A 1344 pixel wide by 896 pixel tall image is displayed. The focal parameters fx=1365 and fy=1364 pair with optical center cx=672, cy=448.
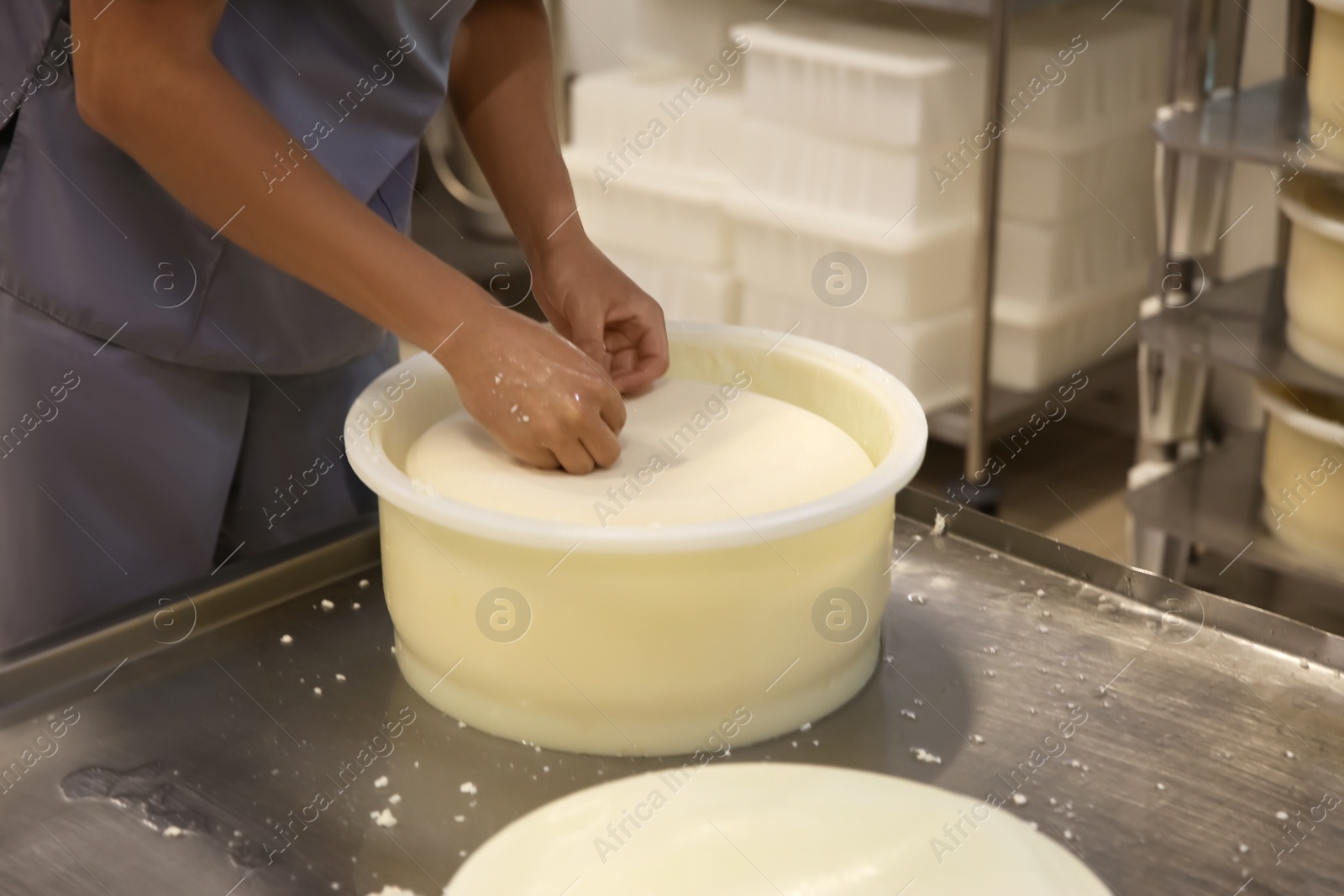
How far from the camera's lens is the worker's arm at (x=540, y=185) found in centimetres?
110

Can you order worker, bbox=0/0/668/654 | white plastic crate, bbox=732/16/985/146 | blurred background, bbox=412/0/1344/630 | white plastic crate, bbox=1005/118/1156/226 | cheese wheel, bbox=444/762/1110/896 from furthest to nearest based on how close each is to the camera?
white plastic crate, bbox=1005/118/1156/226
white plastic crate, bbox=732/16/985/146
blurred background, bbox=412/0/1344/630
worker, bbox=0/0/668/654
cheese wheel, bbox=444/762/1110/896

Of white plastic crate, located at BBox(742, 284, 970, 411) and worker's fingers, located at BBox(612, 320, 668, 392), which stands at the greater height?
worker's fingers, located at BBox(612, 320, 668, 392)

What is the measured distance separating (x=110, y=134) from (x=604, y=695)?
0.49 m

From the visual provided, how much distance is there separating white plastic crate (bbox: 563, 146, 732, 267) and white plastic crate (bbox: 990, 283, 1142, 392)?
0.56 m

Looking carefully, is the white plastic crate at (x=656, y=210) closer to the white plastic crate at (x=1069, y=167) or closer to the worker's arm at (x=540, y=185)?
the white plastic crate at (x=1069, y=167)

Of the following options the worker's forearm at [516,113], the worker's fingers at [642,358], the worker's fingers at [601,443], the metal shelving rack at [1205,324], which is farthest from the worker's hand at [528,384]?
the metal shelving rack at [1205,324]

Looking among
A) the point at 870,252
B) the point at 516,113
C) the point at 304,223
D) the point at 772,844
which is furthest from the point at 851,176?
the point at 772,844

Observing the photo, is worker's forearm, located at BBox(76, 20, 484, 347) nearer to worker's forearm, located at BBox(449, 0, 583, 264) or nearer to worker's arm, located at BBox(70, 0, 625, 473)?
worker's arm, located at BBox(70, 0, 625, 473)

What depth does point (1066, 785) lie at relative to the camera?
865 mm

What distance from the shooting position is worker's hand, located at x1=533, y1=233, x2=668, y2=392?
1090 millimetres

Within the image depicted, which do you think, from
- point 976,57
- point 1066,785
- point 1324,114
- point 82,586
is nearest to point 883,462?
point 1066,785

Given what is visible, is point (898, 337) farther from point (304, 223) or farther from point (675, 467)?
point (304, 223)

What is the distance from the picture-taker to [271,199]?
2.92 ft

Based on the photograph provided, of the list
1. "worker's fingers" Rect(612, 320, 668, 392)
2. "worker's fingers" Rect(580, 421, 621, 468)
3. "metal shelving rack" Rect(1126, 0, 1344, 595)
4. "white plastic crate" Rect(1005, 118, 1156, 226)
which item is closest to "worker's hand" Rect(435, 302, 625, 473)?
"worker's fingers" Rect(580, 421, 621, 468)
